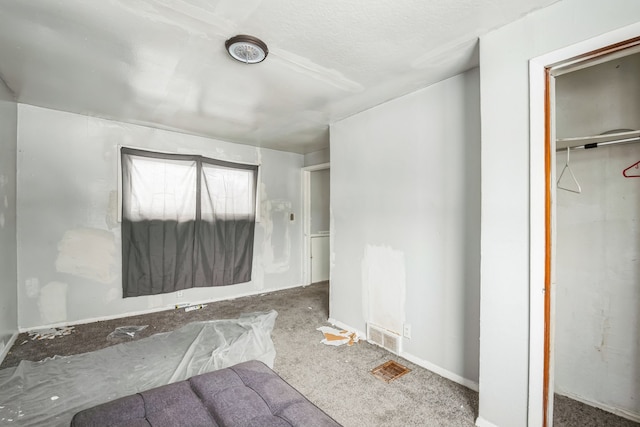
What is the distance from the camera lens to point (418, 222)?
2350 mm

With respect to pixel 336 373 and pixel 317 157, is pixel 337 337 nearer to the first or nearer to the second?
pixel 336 373

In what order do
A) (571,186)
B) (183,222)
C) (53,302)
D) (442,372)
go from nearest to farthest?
(571,186)
(442,372)
(53,302)
(183,222)

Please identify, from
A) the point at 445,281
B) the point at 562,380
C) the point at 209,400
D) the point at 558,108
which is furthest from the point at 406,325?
the point at 558,108

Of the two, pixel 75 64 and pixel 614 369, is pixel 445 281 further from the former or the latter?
pixel 75 64

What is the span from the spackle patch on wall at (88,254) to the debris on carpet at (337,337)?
8.25 ft

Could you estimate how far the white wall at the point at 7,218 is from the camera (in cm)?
232

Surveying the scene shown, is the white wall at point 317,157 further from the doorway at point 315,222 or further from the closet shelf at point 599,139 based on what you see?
the closet shelf at point 599,139

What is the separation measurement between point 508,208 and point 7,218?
3.94m

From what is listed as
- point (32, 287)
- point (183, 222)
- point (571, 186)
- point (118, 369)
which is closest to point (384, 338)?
point (571, 186)

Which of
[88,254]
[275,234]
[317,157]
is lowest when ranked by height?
[88,254]

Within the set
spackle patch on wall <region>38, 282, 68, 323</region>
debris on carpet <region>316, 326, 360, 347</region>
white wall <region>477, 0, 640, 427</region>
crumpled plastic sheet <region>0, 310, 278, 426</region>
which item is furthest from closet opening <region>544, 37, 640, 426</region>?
spackle patch on wall <region>38, 282, 68, 323</region>

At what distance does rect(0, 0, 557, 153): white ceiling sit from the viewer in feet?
4.77

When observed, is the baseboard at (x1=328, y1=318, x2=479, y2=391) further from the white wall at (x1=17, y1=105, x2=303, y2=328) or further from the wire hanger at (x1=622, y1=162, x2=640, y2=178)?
the white wall at (x1=17, y1=105, x2=303, y2=328)

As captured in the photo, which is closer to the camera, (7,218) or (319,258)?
(7,218)
